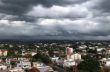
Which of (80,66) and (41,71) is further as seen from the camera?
(80,66)

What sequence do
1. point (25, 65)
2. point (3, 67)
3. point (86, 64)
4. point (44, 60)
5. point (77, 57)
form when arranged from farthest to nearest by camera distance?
point (77, 57) < point (44, 60) < point (25, 65) < point (3, 67) < point (86, 64)

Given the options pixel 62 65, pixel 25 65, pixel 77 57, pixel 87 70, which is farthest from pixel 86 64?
pixel 77 57

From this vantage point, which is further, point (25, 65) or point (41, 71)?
point (25, 65)

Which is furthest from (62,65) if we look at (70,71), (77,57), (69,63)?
(77,57)

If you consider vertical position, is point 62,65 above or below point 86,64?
below

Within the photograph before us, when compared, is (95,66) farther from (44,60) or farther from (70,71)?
(44,60)

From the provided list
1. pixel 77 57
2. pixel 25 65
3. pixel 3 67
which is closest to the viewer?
pixel 3 67

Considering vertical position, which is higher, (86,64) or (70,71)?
(86,64)

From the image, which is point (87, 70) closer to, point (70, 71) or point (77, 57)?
point (70, 71)

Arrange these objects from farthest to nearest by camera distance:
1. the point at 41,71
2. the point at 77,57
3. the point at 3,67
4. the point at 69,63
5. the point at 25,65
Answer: the point at 77,57, the point at 69,63, the point at 25,65, the point at 3,67, the point at 41,71
